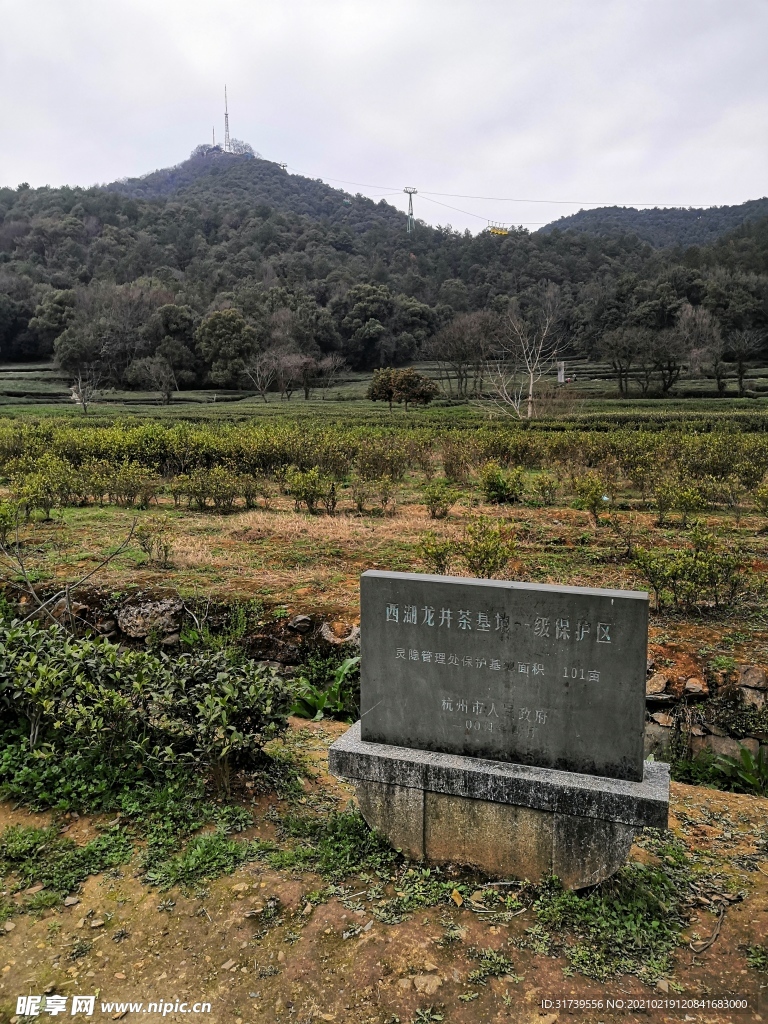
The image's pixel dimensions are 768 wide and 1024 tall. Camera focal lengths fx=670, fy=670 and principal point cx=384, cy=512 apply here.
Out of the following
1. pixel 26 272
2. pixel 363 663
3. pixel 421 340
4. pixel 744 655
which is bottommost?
pixel 744 655

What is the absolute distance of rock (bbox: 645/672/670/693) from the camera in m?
4.75

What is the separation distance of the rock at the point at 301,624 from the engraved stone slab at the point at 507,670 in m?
2.76

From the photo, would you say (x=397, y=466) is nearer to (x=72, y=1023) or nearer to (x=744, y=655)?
(x=744, y=655)

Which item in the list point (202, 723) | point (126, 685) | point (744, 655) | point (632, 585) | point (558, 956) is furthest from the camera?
point (632, 585)

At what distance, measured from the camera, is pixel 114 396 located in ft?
134

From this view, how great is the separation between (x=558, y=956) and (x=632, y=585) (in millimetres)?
4336

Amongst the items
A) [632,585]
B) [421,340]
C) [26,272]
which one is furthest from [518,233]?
[632,585]

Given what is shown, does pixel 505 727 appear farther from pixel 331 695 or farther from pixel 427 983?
pixel 331 695

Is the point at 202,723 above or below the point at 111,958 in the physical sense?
above

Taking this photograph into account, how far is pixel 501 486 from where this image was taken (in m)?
10.8

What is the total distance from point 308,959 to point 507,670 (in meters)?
1.40

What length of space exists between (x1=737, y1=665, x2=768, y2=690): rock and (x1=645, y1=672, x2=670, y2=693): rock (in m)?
0.50

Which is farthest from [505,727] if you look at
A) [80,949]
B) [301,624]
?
[301,624]

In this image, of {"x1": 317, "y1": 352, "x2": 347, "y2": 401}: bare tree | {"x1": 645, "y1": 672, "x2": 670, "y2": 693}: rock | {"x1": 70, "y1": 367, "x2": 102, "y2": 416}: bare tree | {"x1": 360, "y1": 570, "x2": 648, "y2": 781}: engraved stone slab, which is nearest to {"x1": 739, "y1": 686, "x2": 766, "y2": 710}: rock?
{"x1": 645, "y1": 672, "x2": 670, "y2": 693}: rock
